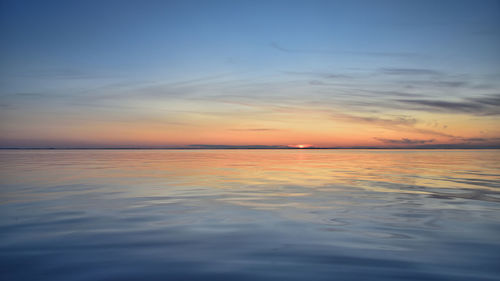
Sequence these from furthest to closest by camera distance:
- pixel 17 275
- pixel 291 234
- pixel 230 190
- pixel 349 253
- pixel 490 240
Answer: pixel 230 190 → pixel 291 234 → pixel 490 240 → pixel 349 253 → pixel 17 275

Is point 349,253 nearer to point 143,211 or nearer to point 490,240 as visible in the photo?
point 490,240

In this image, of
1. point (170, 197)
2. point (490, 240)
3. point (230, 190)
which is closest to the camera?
point (490, 240)

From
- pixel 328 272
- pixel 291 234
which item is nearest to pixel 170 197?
pixel 291 234

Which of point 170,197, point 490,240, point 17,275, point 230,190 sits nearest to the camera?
point 17,275

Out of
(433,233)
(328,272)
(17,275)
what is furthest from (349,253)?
(17,275)

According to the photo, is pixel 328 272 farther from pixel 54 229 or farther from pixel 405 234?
pixel 54 229

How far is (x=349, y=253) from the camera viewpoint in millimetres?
5988

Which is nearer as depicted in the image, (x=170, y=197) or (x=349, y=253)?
(x=349, y=253)

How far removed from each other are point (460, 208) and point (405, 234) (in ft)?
13.8

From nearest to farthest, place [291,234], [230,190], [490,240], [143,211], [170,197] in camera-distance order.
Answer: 1. [490,240]
2. [291,234]
3. [143,211]
4. [170,197]
5. [230,190]

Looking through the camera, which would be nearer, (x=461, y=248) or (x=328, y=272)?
(x=328, y=272)

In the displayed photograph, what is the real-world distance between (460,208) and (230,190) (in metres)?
8.47

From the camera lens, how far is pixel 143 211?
9789 mm

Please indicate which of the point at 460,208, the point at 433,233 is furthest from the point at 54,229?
the point at 460,208
